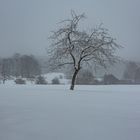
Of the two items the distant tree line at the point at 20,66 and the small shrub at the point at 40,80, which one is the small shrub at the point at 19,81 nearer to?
the distant tree line at the point at 20,66

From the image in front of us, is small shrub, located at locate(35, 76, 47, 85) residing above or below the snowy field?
above

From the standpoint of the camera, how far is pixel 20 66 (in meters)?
21.5

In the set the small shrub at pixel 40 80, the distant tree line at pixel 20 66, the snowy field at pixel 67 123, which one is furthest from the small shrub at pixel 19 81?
the snowy field at pixel 67 123

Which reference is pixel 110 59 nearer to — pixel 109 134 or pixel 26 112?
pixel 26 112

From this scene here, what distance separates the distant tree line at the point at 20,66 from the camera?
70.4 ft

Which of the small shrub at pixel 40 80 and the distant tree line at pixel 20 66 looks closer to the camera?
the distant tree line at pixel 20 66

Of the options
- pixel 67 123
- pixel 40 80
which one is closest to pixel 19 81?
pixel 40 80

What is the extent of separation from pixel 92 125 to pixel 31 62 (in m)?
17.0

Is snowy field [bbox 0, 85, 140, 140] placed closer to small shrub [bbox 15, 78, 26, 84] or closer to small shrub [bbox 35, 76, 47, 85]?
small shrub [bbox 15, 78, 26, 84]

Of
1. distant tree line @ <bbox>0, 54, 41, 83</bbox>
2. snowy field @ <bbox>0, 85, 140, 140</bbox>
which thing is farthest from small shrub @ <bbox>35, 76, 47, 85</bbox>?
snowy field @ <bbox>0, 85, 140, 140</bbox>

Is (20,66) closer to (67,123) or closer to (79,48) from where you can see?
(79,48)

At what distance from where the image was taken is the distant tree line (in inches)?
845

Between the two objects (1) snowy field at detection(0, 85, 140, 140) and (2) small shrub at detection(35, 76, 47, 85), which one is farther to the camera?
(2) small shrub at detection(35, 76, 47, 85)

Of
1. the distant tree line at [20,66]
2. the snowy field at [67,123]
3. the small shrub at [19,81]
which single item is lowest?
the snowy field at [67,123]
